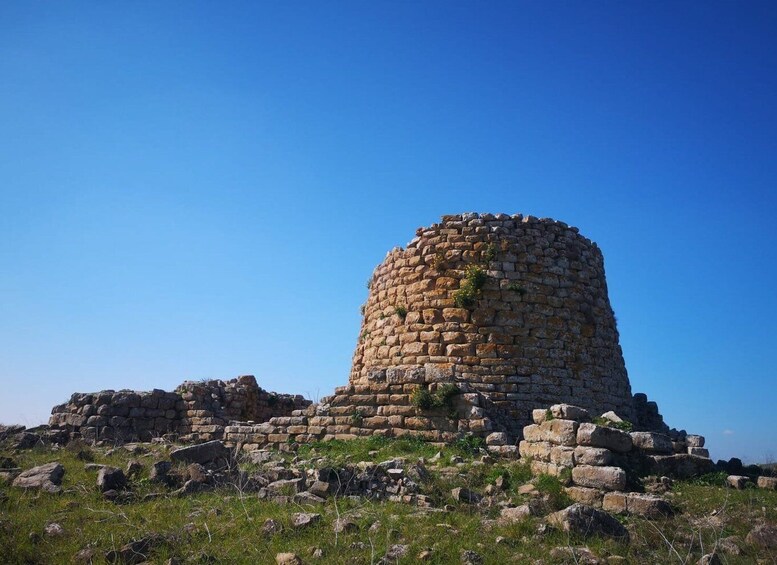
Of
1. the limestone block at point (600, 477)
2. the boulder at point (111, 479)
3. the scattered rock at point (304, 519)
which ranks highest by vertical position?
the boulder at point (111, 479)

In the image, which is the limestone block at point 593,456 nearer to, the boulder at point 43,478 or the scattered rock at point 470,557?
the scattered rock at point 470,557

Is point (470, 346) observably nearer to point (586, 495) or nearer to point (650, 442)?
point (650, 442)

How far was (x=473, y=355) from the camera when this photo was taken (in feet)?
36.9

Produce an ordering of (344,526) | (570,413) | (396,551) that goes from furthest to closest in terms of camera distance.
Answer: (570,413) < (344,526) < (396,551)

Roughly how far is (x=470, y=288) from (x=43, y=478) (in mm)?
7781

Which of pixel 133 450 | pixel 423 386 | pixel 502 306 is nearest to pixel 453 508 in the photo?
pixel 423 386

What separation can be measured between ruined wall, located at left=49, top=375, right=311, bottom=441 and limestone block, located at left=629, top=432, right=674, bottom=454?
8842 millimetres

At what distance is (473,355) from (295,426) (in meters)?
3.66

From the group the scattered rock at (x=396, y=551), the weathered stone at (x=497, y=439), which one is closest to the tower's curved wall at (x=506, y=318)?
the weathered stone at (x=497, y=439)

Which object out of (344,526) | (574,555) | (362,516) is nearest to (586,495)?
(574,555)

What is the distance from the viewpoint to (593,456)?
7.13 meters

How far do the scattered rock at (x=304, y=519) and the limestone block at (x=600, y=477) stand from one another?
333cm

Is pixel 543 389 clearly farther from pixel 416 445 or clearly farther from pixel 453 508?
pixel 453 508

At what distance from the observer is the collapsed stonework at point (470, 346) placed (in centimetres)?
1010
